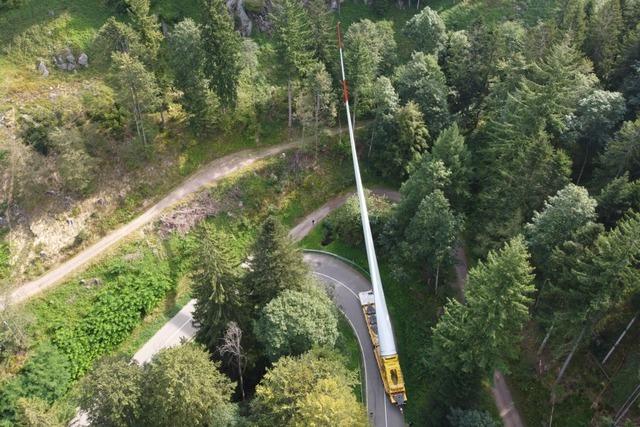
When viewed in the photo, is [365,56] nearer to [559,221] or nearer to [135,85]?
[135,85]

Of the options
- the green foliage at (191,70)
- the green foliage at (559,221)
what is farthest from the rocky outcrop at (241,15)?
the green foliage at (559,221)

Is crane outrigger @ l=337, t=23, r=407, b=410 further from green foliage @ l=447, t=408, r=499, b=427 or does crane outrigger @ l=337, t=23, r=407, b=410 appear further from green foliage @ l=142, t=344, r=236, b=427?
green foliage @ l=142, t=344, r=236, b=427

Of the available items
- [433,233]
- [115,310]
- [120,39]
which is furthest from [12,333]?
[433,233]

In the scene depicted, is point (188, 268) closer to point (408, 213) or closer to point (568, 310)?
point (408, 213)

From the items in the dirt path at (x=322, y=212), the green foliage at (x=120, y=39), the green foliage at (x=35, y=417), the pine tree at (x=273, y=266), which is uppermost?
the green foliage at (x=120, y=39)

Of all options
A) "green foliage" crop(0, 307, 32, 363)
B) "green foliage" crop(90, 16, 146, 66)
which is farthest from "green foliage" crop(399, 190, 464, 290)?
"green foliage" crop(0, 307, 32, 363)

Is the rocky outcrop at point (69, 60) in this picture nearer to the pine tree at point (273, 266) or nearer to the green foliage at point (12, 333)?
the green foliage at point (12, 333)
